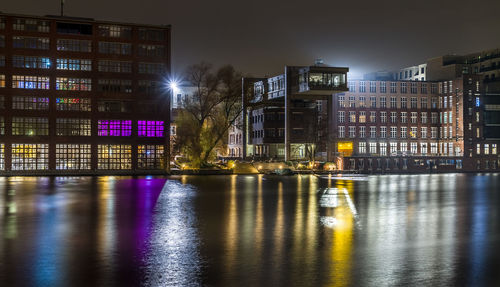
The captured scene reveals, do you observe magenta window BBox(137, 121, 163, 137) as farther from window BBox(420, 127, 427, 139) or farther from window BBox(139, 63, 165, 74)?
window BBox(420, 127, 427, 139)

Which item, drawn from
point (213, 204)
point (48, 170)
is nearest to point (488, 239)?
point (213, 204)

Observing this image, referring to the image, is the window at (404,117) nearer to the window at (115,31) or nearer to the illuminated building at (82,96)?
the illuminated building at (82,96)

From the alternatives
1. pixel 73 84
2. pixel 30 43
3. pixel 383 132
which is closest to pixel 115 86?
pixel 73 84

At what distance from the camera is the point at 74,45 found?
96.6 metres

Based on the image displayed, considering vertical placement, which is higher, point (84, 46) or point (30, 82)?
point (84, 46)

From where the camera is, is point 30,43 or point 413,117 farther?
point 413,117

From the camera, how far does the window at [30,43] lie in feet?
307

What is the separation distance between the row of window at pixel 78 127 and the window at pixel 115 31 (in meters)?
15.0

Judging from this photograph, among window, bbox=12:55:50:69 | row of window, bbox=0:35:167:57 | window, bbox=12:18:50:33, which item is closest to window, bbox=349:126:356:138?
row of window, bbox=0:35:167:57

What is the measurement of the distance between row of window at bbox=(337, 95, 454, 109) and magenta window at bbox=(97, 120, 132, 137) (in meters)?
55.5

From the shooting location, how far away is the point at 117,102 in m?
98.7

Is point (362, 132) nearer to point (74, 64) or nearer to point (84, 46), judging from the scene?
point (84, 46)

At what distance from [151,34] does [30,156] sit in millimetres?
29558

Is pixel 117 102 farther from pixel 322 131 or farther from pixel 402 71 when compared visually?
pixel 402 71
